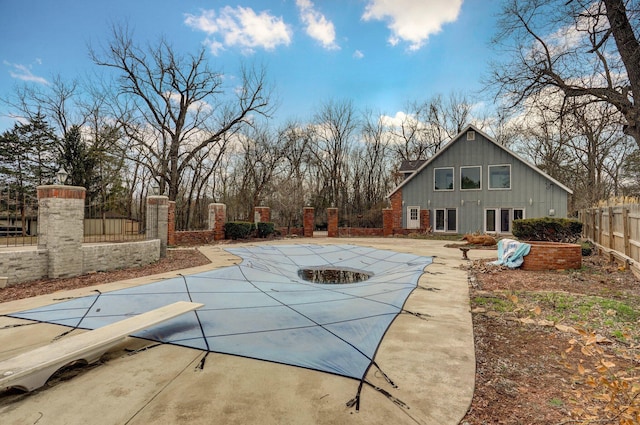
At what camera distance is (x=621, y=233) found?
7.36m

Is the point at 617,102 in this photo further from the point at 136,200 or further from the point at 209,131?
the point at 136,200

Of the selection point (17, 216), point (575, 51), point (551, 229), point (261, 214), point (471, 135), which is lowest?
point (551, 229)

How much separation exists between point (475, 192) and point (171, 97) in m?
18.2

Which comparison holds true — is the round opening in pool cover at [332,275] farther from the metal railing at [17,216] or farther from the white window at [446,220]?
the white window at [446,220]

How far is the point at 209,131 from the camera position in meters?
20.3

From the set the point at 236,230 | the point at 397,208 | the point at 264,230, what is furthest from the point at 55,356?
the point at 397,208

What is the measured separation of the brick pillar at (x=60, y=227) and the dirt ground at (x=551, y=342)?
353 millimetres

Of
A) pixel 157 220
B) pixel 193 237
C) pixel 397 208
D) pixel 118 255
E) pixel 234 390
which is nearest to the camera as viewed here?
pixel 234 390

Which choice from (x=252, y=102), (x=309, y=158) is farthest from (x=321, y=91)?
(x=252, y=102)

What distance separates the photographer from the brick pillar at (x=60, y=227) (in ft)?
20.5

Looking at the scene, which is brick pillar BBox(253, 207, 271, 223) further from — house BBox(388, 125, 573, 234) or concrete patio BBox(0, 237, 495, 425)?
concrete patio BBox(0, 237, 495, 425)

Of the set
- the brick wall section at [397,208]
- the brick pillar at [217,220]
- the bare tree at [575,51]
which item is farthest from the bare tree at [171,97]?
the bare tree at [575,51]

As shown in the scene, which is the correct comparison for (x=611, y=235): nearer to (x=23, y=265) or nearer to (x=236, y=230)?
(x=23, y=265)

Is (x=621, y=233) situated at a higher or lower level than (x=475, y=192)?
lower
